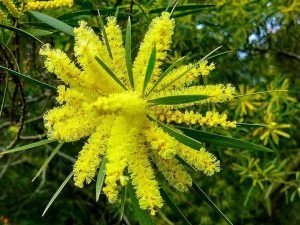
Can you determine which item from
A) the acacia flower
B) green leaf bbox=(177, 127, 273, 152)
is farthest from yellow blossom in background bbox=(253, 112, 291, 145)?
the acacia flower

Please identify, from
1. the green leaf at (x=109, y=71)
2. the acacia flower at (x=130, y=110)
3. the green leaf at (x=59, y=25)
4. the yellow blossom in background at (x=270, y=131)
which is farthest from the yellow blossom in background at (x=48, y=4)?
the yellow blossom in background at (x=270, y=131)

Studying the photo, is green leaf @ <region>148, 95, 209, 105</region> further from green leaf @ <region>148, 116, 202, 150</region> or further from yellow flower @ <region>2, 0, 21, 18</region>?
yellow flower @ <region>2, 0, 21, 18</region>

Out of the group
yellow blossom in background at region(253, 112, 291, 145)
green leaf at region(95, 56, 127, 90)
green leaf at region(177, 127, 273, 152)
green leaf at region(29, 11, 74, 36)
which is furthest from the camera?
yellow blossom in background at region(253, 112, 291, 145)

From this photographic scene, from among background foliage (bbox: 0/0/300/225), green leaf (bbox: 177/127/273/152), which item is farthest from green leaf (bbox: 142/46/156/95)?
background foliage (bbox: 0/0/300/225)

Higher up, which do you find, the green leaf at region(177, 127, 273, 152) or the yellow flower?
the yellow flower

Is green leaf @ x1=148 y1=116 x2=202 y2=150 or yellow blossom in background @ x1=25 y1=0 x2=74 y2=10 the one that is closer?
green leaf @ x1=148 y1=116 x2=202 y2=150

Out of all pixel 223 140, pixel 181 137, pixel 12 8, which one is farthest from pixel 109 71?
pixel 12 8

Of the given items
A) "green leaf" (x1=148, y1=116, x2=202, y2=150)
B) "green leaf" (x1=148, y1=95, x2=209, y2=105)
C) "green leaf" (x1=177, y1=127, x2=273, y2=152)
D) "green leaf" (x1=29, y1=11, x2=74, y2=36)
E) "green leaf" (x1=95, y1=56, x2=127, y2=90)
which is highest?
"green leaf" (x1=29, y1=11, x2=74, y2=36)

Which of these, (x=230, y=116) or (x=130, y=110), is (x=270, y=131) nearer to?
(x=230, y=116)

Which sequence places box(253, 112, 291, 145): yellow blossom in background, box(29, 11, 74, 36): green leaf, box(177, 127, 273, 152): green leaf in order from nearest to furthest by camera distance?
box(177, 127, 273, 152): green leaf
box(29, 11, 74, 36): green leaf
box(253, 112, 291, 145): yellow blossom in background
